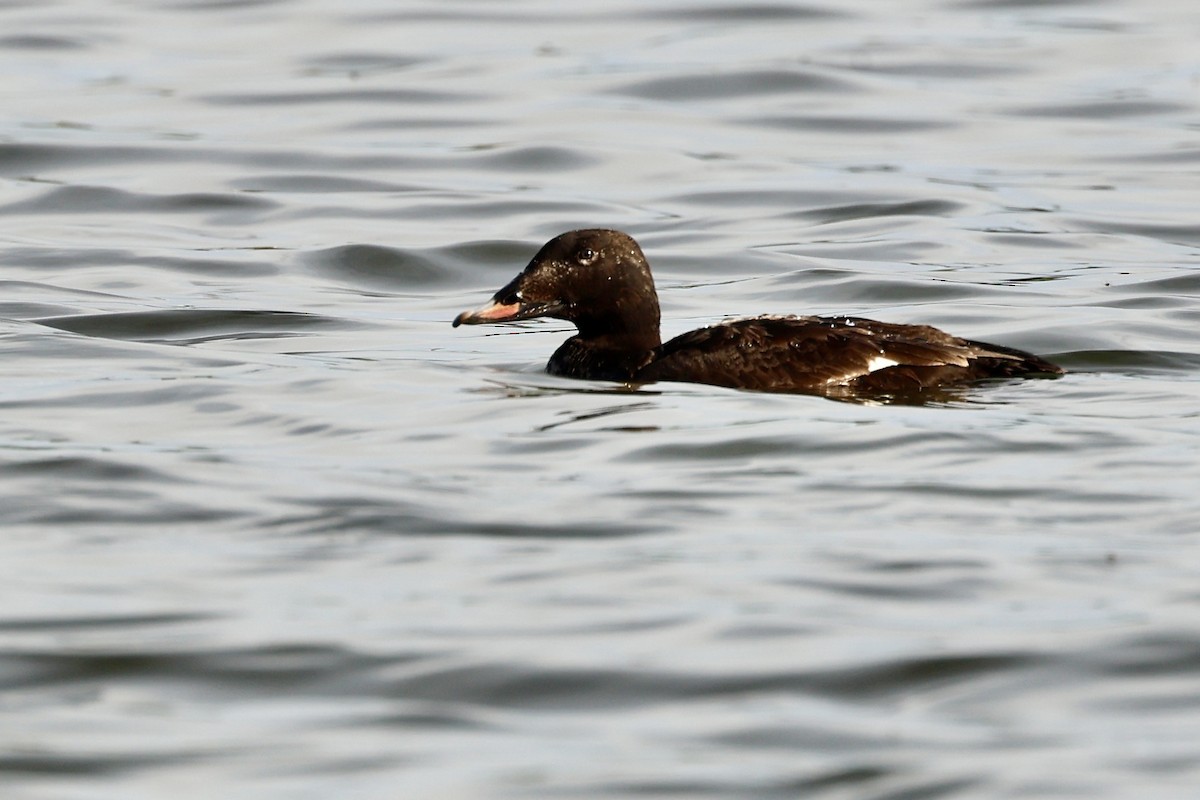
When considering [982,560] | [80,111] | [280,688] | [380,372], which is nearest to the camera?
[280,688]

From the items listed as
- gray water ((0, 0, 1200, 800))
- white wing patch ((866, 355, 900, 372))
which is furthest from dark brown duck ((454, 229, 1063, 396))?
gray water ((0, 0, 1200, 800))

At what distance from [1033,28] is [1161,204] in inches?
330

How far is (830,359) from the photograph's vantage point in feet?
30.6

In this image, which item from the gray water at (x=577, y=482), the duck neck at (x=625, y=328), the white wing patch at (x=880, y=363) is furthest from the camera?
the duck neck at (x=625, y=328)

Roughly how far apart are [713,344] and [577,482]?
2.04 meters

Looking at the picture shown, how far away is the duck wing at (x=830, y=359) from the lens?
931 cm

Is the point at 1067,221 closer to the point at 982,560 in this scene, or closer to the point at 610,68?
the point at 610,68

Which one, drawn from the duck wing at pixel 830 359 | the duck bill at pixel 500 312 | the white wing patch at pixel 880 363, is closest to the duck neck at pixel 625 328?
the duck bill at pixel 500 312

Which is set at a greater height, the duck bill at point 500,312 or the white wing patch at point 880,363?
the duck bill at point 500,312

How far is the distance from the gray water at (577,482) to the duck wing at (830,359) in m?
0.16

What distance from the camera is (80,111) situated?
2017 cm

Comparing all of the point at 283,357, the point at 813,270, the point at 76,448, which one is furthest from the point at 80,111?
the point at 76,448

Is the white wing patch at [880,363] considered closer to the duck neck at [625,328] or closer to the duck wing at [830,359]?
the duck wing at [830,359]

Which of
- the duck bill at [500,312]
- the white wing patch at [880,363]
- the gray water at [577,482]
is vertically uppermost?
the duck bill at [500,312]
